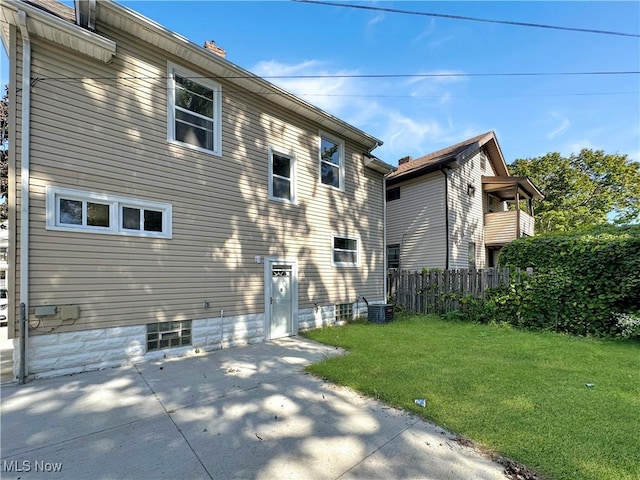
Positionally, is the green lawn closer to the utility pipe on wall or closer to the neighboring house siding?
the utility pipe on wall

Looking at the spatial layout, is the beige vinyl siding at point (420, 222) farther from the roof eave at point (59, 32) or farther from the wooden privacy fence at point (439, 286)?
the roof eave at point (59, 32)

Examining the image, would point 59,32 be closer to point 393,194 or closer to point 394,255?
point 393,194

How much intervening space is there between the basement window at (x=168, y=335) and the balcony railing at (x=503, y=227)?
48.2ft

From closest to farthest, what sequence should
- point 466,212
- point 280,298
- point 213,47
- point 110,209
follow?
point 110,209
point 213,47
point 280,298
point 466,212

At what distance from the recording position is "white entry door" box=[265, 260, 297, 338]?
7828 millimetres

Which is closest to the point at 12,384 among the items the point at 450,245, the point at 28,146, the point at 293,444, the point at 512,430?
the point at 28,146

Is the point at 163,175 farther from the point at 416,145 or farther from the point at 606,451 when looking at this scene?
the point at 416,145

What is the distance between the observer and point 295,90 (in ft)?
27.3

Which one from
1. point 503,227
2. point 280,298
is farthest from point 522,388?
point 503,227

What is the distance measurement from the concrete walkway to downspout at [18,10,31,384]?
0.62 metres

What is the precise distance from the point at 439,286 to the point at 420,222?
14.8ft

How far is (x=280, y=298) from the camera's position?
815 centimetres

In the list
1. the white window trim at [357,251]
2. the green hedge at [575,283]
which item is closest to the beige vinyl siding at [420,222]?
the green hedge at [575,283]

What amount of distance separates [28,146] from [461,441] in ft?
23.2
